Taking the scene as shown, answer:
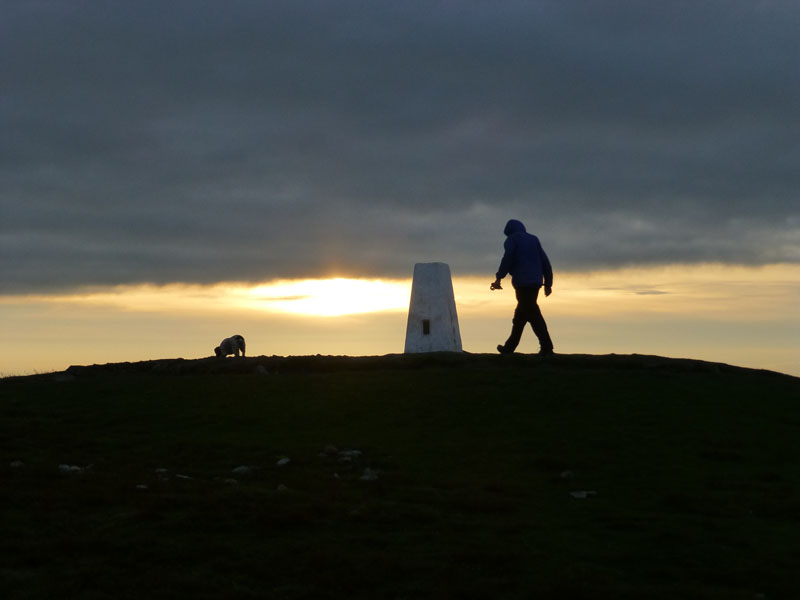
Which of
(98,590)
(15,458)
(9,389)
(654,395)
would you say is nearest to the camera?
(98,590)

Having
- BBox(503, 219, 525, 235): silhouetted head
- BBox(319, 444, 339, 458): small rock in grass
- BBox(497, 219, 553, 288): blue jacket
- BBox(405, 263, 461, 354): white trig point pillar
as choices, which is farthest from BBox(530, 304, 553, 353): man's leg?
BBox(319, 444, 339, 458): small rock in grass

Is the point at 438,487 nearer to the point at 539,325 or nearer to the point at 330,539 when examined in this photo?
the point at 330,539

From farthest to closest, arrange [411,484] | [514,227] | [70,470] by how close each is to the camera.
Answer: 1. [514,227]
2. [70,470]
3. [411,484]

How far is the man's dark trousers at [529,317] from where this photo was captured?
2384 centimetres

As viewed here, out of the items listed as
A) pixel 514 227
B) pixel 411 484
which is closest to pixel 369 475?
pixel 411 484

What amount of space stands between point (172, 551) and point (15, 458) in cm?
629

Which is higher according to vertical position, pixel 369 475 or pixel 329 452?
pixel 329 452

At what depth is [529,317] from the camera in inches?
941

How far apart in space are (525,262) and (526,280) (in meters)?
0.49

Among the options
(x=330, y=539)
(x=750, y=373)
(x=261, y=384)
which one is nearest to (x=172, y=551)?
(x=330, y=539)

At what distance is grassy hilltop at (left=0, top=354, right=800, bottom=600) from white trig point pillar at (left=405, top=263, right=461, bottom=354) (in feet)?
13.4

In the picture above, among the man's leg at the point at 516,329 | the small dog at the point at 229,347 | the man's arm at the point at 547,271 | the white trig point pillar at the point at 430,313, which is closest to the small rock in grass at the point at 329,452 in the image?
the man's leg at the point at 516,329

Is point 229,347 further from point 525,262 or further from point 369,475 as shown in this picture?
point 369,475

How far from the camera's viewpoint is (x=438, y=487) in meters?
12.4
